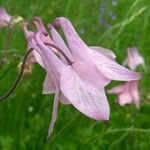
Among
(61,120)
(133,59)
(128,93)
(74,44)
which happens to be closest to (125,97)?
(128,93)

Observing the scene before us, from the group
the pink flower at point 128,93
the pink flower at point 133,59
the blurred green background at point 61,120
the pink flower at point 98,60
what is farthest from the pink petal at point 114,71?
the pink flower at point 133,59

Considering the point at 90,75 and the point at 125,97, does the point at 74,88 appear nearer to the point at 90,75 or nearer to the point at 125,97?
the point at 90,75

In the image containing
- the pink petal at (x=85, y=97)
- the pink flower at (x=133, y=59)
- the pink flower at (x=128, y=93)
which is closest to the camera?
the pink petal at (x=85, y=97)

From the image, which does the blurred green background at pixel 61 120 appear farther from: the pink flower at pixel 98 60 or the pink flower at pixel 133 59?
the pink flower at pixel 98 60

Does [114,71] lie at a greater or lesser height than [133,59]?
greater

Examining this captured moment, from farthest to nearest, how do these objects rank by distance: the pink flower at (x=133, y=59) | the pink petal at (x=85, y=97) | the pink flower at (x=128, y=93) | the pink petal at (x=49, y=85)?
the pink flower at (x=133, y=59), the pink flower at (x=128, y=93), the pink petal at (x=49, y=85), the pink petal at (x=85, y=97)

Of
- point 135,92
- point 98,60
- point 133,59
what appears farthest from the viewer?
point 133,59

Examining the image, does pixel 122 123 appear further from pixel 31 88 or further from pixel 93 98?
pixel 93 98

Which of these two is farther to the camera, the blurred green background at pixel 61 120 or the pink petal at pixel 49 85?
the blurred green background at pixel 61 120
